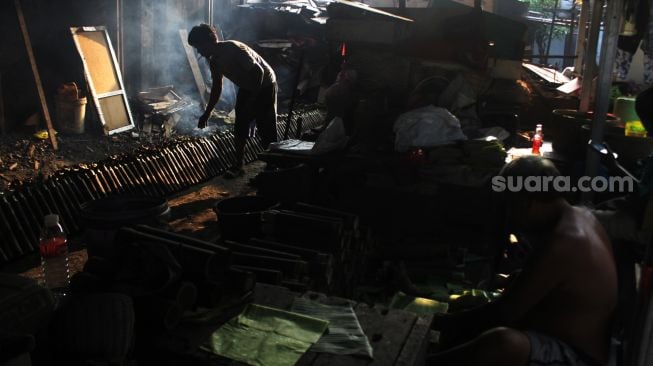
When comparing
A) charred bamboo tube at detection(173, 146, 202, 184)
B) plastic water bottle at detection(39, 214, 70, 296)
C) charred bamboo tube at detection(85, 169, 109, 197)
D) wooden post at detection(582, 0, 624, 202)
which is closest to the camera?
plastic water bottle at detection(39, 214, 70, 296)

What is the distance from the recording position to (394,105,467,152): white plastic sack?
21.6 feet

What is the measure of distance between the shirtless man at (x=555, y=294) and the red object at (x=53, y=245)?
338 centimetres

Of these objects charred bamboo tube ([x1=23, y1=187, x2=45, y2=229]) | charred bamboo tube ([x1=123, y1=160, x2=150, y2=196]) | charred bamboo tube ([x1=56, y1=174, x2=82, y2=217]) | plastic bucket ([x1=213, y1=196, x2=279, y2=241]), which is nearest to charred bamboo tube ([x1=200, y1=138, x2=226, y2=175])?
charred bamboo tube ([x1=123, y1=160, x2=150, y2=196])

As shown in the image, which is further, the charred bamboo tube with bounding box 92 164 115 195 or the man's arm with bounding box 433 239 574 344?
the charred bamboo tube with bounding box 92 164 115 195

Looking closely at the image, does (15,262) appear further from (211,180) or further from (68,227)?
(211,180)

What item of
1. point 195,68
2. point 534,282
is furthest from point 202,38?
point 195,68

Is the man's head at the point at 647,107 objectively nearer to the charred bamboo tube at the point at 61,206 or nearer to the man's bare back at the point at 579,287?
the man's bare back at the point at 579,287

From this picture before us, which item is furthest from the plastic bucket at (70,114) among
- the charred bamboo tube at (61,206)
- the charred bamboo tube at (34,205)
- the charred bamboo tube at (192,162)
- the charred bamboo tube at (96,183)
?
the charred bamboo tube at (34,205)

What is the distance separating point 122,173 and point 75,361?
5.25 m

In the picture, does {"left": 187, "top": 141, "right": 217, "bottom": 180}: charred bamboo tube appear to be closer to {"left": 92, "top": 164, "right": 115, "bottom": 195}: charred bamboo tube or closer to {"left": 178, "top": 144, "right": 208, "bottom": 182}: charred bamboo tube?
{"left": 178, "top": 144, "right": 208, "bottom": 182}: charred bamboo tube

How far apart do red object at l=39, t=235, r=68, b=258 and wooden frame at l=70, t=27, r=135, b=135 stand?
7.28 m

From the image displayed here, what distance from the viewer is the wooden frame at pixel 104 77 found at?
11.3 meters

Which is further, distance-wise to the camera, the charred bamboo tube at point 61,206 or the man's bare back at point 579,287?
the charred bamboo tube at point 61,206

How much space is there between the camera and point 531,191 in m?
2.89
